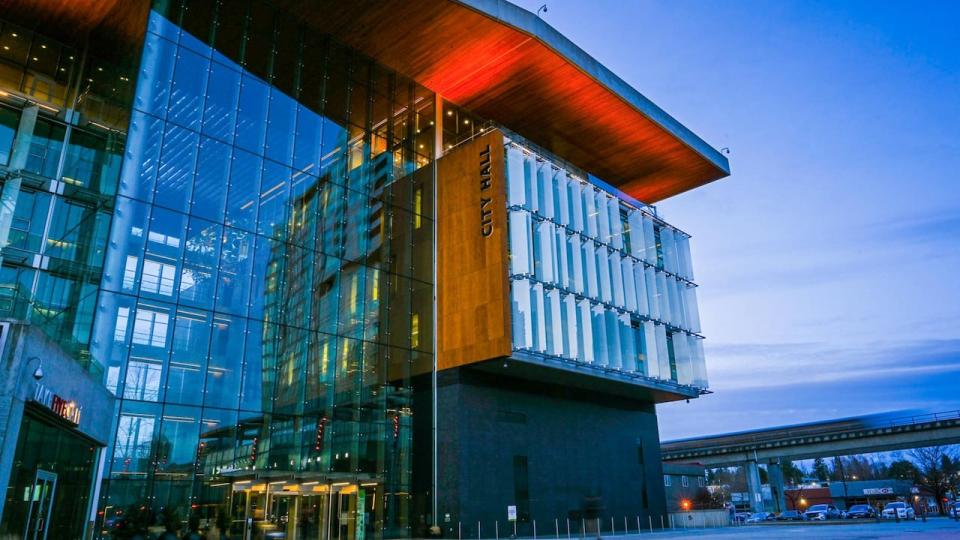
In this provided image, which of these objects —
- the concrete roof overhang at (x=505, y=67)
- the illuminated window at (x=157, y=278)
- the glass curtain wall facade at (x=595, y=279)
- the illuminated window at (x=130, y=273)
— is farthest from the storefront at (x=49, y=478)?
the concrete roof overhang at (x=505, y=67)

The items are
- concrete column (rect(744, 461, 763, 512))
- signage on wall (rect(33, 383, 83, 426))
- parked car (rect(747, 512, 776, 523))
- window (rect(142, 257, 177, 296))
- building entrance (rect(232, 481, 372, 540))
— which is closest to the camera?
signage on wall (rect(33, 383, 83, 426))

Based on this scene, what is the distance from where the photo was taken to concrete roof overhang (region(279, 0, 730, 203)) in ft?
108

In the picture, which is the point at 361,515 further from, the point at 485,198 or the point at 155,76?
the point at 155,76

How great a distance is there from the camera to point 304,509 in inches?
1095

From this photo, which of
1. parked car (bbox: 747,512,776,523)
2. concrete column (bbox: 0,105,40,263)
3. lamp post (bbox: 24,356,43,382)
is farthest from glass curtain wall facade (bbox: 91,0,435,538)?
parked car (bbox: 747,512,776,523)

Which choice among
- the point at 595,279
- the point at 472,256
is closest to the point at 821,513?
the point at 595,279

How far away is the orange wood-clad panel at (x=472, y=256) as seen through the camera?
3188 cm

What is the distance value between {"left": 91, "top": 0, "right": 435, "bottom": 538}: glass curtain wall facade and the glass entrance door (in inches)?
130

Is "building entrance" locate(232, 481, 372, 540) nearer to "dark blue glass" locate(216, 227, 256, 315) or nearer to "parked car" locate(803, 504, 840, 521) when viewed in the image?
"dark blue glass" locate(216, 227, 256, 315)

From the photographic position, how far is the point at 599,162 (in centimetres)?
4512

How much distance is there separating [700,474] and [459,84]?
6138 centimetres

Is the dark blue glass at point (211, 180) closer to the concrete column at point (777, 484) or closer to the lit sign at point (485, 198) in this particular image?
the lit sign at point (485, 198)

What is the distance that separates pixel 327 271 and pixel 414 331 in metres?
5.54

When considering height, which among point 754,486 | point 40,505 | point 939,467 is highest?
point 939,467
